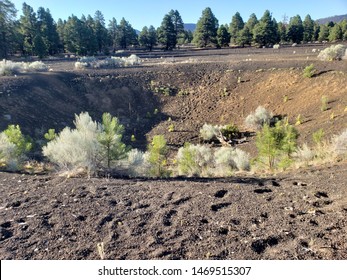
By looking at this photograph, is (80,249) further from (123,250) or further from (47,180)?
(47,180)

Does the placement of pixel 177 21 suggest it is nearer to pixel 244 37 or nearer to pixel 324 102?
pixel 244 37

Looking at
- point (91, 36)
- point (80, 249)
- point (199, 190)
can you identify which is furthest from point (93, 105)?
point (91, 36)

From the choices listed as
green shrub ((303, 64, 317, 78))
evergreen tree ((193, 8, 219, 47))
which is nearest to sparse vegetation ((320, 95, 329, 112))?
green shrub ((303, 64, 317, 78))

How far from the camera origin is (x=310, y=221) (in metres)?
4.93

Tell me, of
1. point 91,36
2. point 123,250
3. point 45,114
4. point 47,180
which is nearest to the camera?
point 123,250

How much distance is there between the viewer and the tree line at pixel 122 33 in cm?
4453

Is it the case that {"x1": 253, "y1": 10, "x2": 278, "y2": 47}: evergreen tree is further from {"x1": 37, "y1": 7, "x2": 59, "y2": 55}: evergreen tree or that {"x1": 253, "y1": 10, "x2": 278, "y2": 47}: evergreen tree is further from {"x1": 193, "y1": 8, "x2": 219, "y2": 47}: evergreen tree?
{"x1": 37, "y1": 7, "x2": 59, "y2": 55}: evergreen tree

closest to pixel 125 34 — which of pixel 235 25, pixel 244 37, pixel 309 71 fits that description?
pixel 235 25

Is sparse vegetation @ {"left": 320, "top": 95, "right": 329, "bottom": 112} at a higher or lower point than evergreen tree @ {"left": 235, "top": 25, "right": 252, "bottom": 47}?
lower

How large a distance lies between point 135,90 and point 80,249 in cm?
2297

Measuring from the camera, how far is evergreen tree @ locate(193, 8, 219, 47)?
58.6 m

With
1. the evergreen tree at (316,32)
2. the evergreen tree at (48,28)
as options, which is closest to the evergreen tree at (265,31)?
the evergreen tree at (316,32)

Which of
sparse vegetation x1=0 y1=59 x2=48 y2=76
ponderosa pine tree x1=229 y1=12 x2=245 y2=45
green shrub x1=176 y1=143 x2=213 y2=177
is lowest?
green shrub x1=176 y1=143 x2=213 y2=177

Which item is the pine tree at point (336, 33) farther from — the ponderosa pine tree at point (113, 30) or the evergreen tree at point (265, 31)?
the ponderosa pine tree at point (113, 30)
